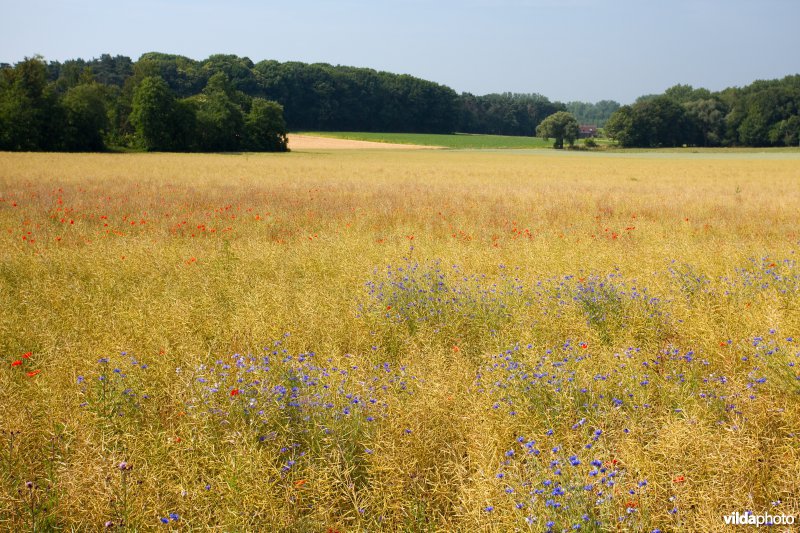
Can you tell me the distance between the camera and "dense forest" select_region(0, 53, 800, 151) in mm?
52531

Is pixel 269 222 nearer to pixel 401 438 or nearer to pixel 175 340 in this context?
pixel 175 340

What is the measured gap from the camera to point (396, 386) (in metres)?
4.16

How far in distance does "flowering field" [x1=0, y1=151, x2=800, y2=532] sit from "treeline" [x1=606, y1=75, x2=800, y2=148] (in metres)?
94.7

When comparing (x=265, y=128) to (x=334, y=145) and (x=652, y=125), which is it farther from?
(x=652, y=125)

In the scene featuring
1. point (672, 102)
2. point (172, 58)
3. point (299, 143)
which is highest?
point (172, 58)

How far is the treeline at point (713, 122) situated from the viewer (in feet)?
298

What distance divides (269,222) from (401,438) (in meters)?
9.40

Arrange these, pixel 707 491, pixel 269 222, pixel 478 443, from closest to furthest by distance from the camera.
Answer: pixel 707 491 < pixel 478 443 < pixel 269 222

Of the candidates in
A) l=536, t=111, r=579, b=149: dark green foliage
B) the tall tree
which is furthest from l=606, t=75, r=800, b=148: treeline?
the tall tree

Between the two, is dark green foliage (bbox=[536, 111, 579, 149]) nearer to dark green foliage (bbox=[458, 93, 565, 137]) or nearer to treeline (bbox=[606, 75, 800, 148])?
treeline (bbox=[606, 75, 800, 148])

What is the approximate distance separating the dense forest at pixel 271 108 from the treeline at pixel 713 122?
0.18m

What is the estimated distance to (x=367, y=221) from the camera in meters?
12.5

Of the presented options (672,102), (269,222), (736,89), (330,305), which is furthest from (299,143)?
(736,89)

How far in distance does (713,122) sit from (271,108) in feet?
259
